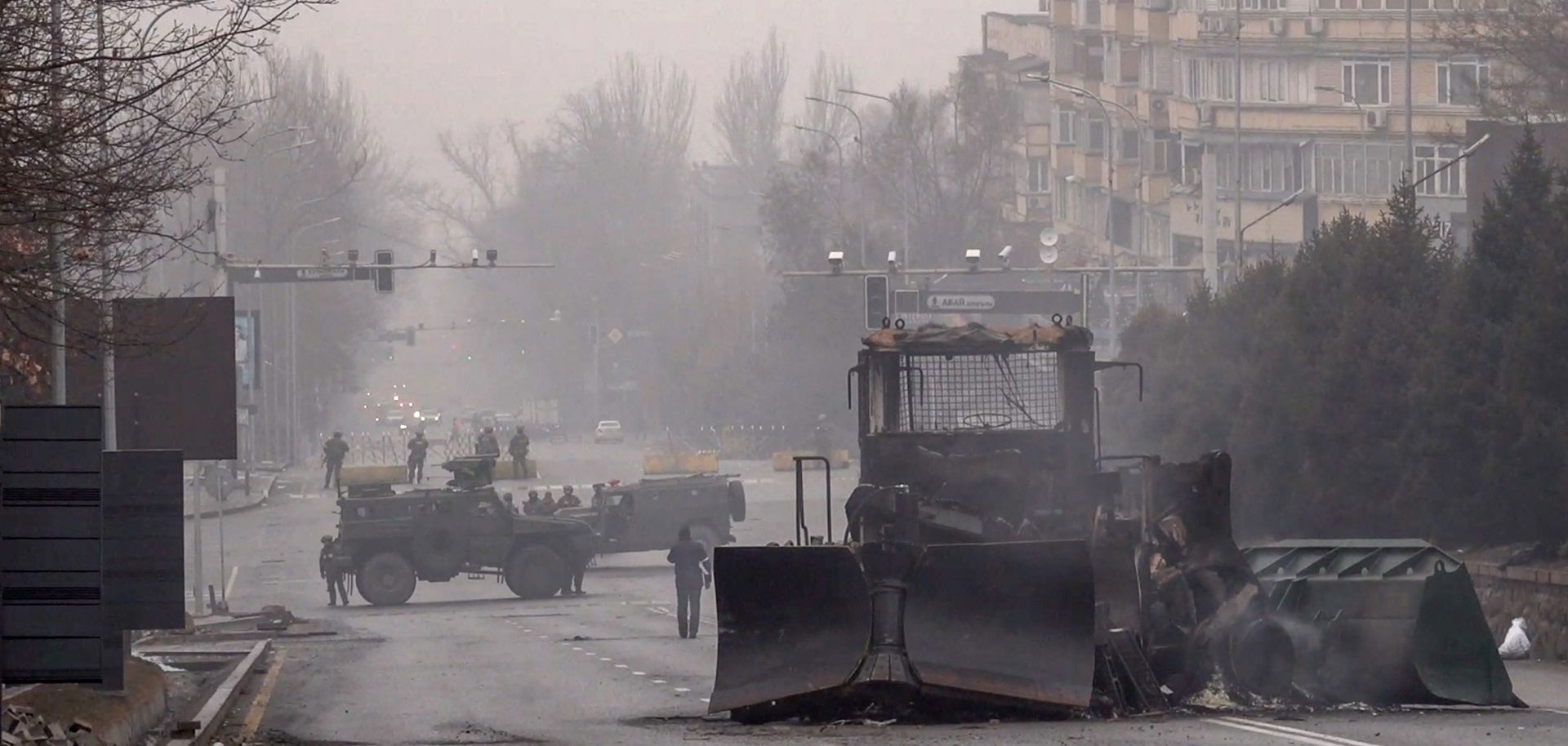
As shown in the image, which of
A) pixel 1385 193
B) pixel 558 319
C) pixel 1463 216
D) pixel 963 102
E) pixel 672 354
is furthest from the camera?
pixel 558 319

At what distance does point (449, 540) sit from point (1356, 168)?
1700 inches

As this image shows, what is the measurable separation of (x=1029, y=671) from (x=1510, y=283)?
15489mm

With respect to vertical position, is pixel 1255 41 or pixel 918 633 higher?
pixel 1255 41

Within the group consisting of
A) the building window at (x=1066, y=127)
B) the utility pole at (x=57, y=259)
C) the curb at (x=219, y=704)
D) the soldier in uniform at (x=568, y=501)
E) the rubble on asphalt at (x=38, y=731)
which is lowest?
the curb at (x=219, y=704)

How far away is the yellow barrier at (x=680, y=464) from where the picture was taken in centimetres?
6284

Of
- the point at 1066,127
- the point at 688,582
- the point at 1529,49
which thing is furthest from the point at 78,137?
the point at 1066,127

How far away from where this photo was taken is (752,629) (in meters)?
17.3

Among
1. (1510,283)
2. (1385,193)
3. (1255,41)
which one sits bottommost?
(1510,283)

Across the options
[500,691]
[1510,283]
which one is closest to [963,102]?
[1510,283]

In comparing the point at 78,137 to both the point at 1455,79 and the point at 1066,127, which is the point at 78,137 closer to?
the point at 1455,79

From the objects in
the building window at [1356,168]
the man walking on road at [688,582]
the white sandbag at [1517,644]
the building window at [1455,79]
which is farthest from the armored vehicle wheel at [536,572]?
the building window at [1455,79]

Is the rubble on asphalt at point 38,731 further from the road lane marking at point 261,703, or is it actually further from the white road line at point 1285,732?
the white road line at point 1285,732

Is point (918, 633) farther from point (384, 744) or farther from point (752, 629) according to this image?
point (384, 744)

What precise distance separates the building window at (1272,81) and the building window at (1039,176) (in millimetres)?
26359
